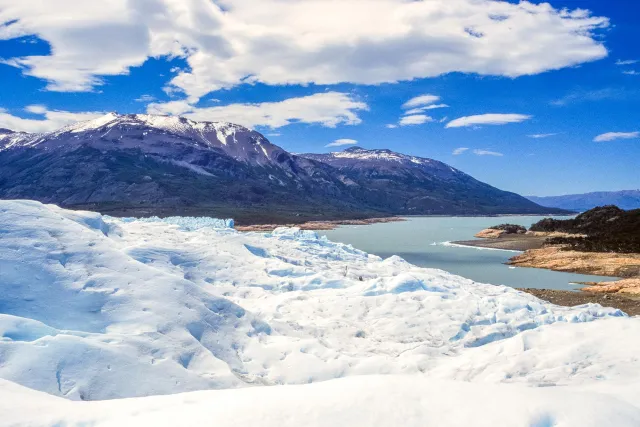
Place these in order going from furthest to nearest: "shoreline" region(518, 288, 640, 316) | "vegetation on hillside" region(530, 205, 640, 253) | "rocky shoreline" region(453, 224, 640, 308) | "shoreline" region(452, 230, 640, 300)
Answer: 1. "vegetation on hillside" region(530, 205, 640, 253)
2. "shoreline" region(452, 230, 640, 300)
3. "rocky shoreline" region(453, 224, 640, 308)
4. "shoreline" region(518, 288, 640, 316)

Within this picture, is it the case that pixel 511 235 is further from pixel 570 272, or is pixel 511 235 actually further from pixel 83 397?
pixel 83 397

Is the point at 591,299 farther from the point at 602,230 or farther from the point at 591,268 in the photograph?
the point at 602,230

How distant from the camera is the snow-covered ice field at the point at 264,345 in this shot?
21.1 ft

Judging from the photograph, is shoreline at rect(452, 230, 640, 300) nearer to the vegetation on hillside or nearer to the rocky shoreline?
the rocky shoreline

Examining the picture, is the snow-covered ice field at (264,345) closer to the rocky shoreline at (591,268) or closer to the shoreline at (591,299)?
the shoreline at (591,299)

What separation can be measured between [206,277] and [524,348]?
1057 cm

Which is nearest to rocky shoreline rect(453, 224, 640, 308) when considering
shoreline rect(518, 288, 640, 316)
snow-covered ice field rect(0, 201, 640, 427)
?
shoreline rect(518, 288, 640, 316)

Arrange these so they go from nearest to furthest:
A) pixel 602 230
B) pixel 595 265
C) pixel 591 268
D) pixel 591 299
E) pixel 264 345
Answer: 1. pixel 264 345
2. pixel 591 299
3. pixel 591 268
4. pixel 595 265
5. pixel 602 230

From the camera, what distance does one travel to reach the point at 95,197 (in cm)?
19350

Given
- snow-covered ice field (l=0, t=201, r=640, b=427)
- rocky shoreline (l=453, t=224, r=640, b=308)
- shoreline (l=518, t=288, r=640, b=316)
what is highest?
snow-covered ice field (l=0, t=201, r=640, b=427)

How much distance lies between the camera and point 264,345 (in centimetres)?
1231

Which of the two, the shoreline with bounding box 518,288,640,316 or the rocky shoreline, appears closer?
the shoreline with bounding box 518,288,640,316

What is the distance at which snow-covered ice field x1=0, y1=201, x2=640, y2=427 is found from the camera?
21.1ft

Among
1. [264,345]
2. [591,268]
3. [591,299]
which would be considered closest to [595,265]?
[591,268]
